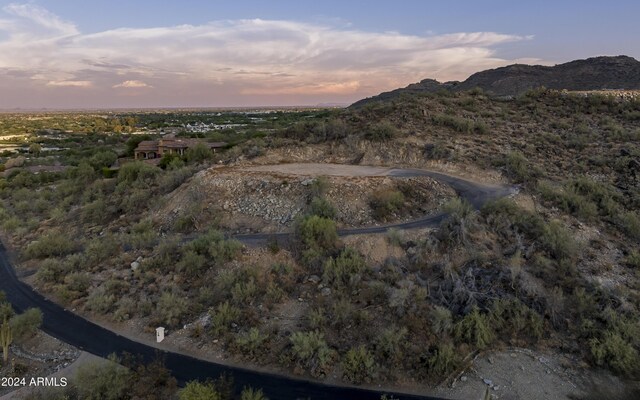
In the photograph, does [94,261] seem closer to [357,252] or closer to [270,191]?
[270,191]

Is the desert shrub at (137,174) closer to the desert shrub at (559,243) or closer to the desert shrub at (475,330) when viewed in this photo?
the desert shrub at (475,330)

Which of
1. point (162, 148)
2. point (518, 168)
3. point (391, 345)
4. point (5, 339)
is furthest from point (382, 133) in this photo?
point (162, 148)

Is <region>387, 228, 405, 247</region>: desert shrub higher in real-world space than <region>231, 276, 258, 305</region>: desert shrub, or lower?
higher

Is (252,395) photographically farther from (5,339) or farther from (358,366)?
(5,339)

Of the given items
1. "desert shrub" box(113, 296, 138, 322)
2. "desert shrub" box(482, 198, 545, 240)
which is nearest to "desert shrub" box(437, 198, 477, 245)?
"desert shrub" box(482, 198, 545, 240)

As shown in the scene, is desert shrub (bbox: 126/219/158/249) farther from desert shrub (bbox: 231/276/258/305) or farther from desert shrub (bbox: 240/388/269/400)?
desert shrub (bbox: 240/388/269/400)

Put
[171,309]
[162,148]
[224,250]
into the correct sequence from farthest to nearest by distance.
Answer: [162,148] < [224,250] < [171,309]
